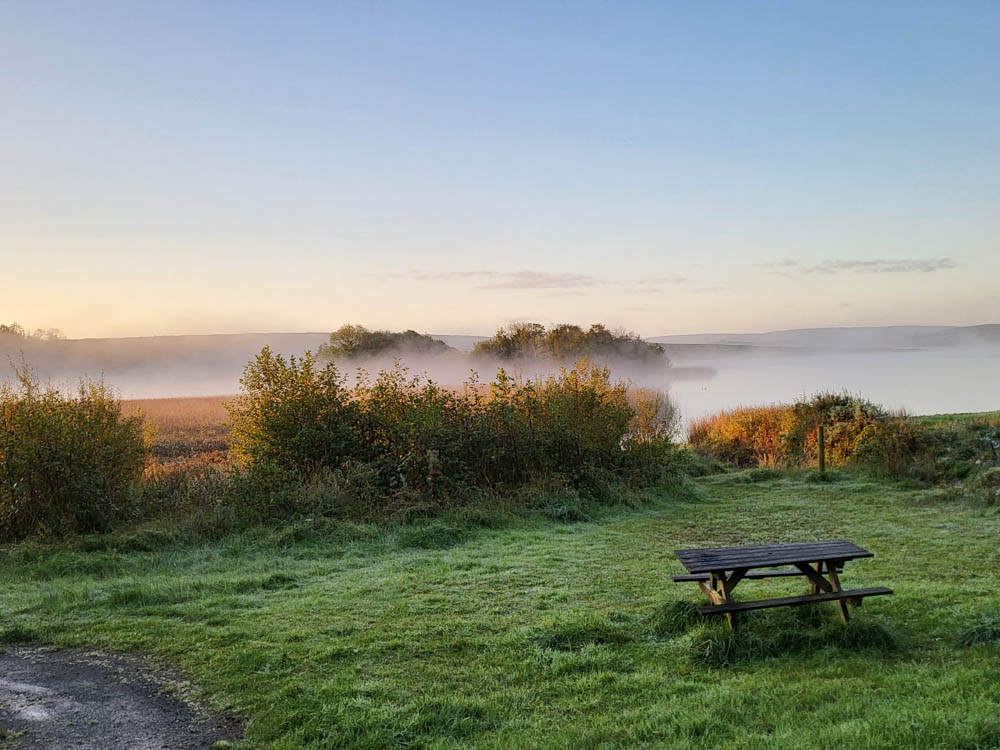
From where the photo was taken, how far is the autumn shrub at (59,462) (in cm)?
1066

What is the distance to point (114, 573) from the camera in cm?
906

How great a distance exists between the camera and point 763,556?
19.4 ft

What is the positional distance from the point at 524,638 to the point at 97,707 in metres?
3.10

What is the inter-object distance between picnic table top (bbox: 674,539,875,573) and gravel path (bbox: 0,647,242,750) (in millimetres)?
3548

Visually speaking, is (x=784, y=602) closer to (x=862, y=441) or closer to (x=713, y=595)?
(x=713, y=595)

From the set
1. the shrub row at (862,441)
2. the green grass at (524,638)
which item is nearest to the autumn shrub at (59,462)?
the green grass at (524,638)

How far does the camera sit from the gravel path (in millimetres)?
4559

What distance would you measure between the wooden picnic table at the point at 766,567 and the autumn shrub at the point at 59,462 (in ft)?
29.2

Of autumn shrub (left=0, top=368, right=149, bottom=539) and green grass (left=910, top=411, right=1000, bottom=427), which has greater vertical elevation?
autumn shrub (left=0, top=368, right=149, bottom=539)

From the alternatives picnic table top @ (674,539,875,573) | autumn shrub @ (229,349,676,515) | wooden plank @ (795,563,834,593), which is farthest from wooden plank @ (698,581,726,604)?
autumn shrub @ (229,349,676,515)

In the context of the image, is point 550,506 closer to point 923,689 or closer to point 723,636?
point 723,636

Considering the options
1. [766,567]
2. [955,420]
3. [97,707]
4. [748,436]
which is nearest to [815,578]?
[766,567]

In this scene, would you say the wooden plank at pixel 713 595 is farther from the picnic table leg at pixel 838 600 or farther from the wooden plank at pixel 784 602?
the picnic table leg at pixel 838 600

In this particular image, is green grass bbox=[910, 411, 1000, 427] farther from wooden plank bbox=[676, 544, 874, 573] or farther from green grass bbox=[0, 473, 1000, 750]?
wooden plank bbox=[676, 544, 874, 573]
